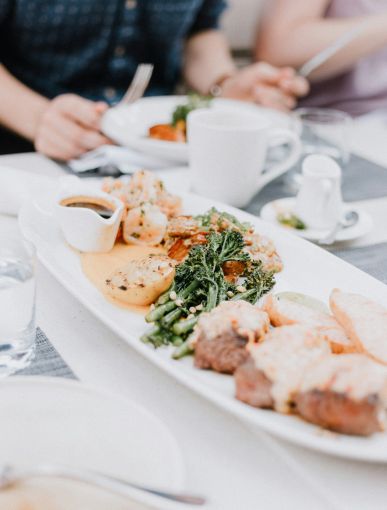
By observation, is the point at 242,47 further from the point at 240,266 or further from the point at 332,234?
the point at 240,266

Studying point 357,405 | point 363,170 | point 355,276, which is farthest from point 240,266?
point 363,170

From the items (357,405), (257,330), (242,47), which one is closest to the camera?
(357,405)

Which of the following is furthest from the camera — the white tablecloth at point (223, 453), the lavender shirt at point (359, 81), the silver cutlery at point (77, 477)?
the lavender shirt at point (359, 81)

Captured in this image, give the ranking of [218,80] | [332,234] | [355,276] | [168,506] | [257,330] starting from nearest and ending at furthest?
[168,506] < [257,330] < [355,276] < [332,234] < [218,80]

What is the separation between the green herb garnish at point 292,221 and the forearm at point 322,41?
1.26 meters

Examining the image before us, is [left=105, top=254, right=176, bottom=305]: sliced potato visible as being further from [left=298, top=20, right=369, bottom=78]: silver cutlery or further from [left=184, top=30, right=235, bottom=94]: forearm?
[left=298, top=20, right=369, bottom=78]: silver cutlery

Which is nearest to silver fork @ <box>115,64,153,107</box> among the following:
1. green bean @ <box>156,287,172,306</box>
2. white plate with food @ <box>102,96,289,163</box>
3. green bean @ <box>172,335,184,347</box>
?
white plate with food @ <box>102,96,289,163</box>

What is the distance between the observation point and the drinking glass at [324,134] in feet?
5.78

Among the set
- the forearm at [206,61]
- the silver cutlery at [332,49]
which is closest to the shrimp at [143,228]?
the forearm at [206,61]

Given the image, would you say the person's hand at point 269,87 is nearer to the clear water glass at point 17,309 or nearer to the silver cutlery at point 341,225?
the silver cutlery at point 341,225

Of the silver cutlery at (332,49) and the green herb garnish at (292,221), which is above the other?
the silver cutlery at (332,49)

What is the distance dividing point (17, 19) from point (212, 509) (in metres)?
1.74

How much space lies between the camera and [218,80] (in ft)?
7.64

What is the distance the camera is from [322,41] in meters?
2.37
